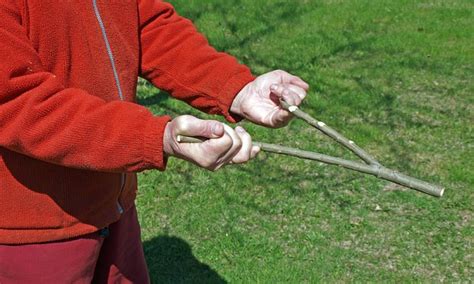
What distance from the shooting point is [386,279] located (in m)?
3.29

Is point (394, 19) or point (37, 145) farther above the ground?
point (37, 145)

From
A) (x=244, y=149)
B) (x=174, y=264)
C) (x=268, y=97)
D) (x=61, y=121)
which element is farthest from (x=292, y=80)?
(x=174, y=264)

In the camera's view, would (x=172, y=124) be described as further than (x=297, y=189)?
No

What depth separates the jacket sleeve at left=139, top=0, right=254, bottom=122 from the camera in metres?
2.01

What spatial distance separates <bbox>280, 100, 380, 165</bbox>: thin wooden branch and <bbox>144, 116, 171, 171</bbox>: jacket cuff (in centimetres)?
34

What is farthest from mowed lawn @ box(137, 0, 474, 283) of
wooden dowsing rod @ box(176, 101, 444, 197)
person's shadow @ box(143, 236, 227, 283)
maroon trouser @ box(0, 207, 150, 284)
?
wooden dowsing rod @ box(176, 101, 444, 197)

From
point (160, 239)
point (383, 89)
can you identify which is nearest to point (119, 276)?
point (160, 239)

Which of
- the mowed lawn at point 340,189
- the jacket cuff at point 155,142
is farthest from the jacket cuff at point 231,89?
the mowed lawn at point 340,189

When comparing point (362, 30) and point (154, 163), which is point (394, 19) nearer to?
point (362, 30)

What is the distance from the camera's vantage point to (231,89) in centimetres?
198

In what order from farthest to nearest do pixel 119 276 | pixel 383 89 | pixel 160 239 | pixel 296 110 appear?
1. pixel 383 89
2. pixel 160 239
3. pixel 119 276
4. pixel 296 110

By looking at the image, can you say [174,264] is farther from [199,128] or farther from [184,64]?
[199,128]

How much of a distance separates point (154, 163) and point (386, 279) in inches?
76.9

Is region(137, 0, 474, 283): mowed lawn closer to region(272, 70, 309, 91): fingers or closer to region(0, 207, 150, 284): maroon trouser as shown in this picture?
region(0, 207, 150, 284): maroon trouser
